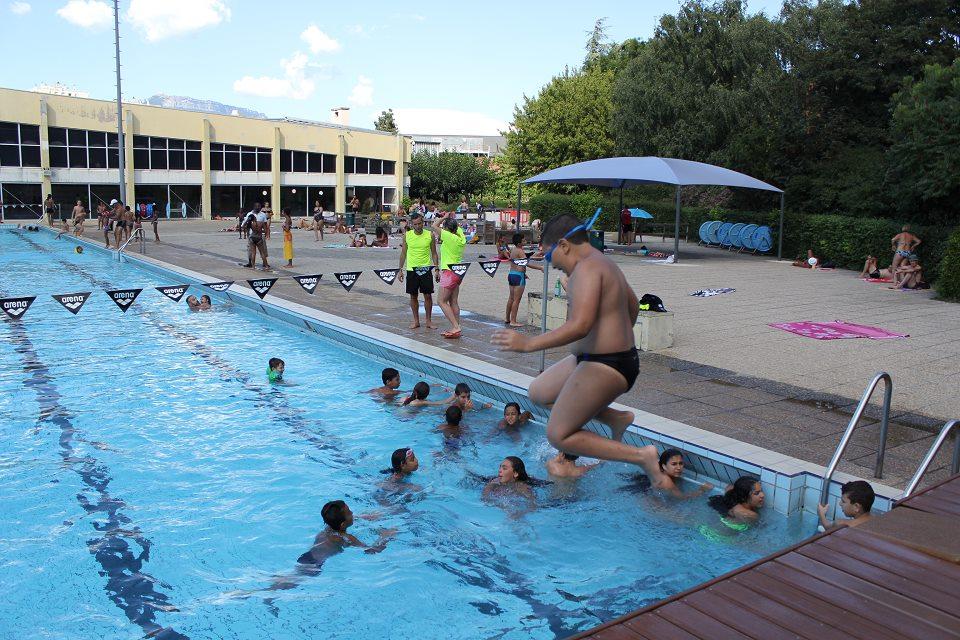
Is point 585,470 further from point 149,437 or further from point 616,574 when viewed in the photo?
point 149,437

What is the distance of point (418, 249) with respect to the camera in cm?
1111

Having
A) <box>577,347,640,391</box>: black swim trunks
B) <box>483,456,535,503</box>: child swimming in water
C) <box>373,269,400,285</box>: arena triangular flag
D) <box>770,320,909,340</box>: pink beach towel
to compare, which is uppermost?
<box>577,347,640,391</box>: black swim trunks

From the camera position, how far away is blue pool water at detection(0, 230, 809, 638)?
492 centimetres

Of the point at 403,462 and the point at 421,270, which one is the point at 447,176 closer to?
the point at 421,270

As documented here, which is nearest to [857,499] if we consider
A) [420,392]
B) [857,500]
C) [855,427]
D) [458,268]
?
[857,500]

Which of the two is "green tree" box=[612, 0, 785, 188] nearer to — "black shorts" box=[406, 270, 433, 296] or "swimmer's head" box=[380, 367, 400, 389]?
"black shorts" box=[406, 270, 433, 296]

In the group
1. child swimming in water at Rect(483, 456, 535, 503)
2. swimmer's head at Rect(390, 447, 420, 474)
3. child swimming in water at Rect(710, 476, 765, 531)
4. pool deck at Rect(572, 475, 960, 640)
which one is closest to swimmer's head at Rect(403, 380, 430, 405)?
swimmer's head at Rect(390, 447, 420, 474)

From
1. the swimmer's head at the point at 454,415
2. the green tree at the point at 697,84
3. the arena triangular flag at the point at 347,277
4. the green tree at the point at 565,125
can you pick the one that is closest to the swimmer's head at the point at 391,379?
the swimmer's head at the point at 454,415

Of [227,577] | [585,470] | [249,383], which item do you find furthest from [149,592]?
[249,383]

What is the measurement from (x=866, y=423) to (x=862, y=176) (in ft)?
60.1

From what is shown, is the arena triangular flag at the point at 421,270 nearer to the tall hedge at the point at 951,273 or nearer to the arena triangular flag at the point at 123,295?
the arena triangular flag at the point at 123,295

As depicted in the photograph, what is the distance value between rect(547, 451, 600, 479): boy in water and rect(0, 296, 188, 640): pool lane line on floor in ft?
10.7

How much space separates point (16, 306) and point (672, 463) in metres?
9.07

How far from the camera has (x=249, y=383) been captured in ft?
32.6
